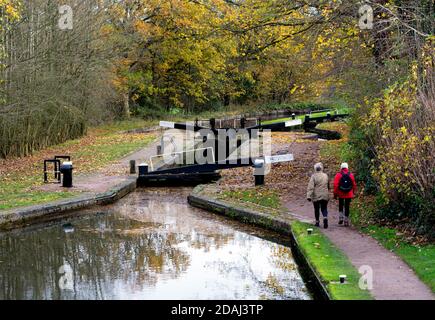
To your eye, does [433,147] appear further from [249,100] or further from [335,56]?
[249,100]

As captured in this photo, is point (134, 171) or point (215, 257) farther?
point (134, 171)

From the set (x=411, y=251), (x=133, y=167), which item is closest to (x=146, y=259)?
(x=411, y=251)

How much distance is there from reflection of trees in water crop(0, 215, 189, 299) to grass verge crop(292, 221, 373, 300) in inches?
101

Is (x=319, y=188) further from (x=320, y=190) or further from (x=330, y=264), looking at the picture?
(x=330, y=264)

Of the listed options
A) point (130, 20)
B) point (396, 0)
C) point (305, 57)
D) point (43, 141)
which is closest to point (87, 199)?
point (305, 57)

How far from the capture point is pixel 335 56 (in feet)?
68.1

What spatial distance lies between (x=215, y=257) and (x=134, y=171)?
1206 centimetres

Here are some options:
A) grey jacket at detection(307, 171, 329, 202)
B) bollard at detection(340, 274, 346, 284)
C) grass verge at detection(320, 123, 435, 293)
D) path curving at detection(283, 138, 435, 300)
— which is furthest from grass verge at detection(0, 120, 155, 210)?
bollard at detection(340, 274, 346, 284)

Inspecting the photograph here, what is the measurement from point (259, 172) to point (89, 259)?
28.5 feet

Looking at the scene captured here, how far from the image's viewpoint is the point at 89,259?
13742 mm

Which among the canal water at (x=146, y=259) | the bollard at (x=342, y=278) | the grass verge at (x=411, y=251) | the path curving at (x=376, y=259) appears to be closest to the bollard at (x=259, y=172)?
the path curving at (x=376, y=259)

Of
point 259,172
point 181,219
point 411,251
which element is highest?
point 259,172

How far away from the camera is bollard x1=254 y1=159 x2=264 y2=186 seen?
21.0m

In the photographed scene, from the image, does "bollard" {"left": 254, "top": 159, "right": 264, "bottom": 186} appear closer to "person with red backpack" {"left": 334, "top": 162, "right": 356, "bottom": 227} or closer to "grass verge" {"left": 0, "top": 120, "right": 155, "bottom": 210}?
"grass verge" {"left": 0, "top": 120, "right": 155, "bottom": 210}
